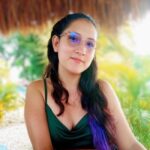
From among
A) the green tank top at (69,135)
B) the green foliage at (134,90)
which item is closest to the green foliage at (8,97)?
the green foliage at (134,90)

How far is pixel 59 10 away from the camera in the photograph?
2174 mm

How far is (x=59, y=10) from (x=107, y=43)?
375 cm

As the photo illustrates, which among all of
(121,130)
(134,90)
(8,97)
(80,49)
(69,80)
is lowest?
(8,97)

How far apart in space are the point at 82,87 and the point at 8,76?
4.87 meters

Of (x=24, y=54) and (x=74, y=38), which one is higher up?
(x=74, y=38)

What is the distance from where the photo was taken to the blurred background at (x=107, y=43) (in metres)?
2.06

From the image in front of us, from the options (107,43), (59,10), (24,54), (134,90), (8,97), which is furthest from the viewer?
(24,54)

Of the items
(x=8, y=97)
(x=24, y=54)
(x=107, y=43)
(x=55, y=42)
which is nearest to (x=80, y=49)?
(x=55, y=42)

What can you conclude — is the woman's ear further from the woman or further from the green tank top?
the green tank top

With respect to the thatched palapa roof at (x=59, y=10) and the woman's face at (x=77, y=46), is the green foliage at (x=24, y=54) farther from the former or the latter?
the woman's face at (x=77, y=46)

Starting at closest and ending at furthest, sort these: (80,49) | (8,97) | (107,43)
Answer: (80,49), (8,97), (107,43)

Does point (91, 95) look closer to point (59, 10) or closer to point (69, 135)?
point (69, 135)

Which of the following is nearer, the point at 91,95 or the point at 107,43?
the point at 91,95

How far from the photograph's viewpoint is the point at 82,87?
1249 mm
